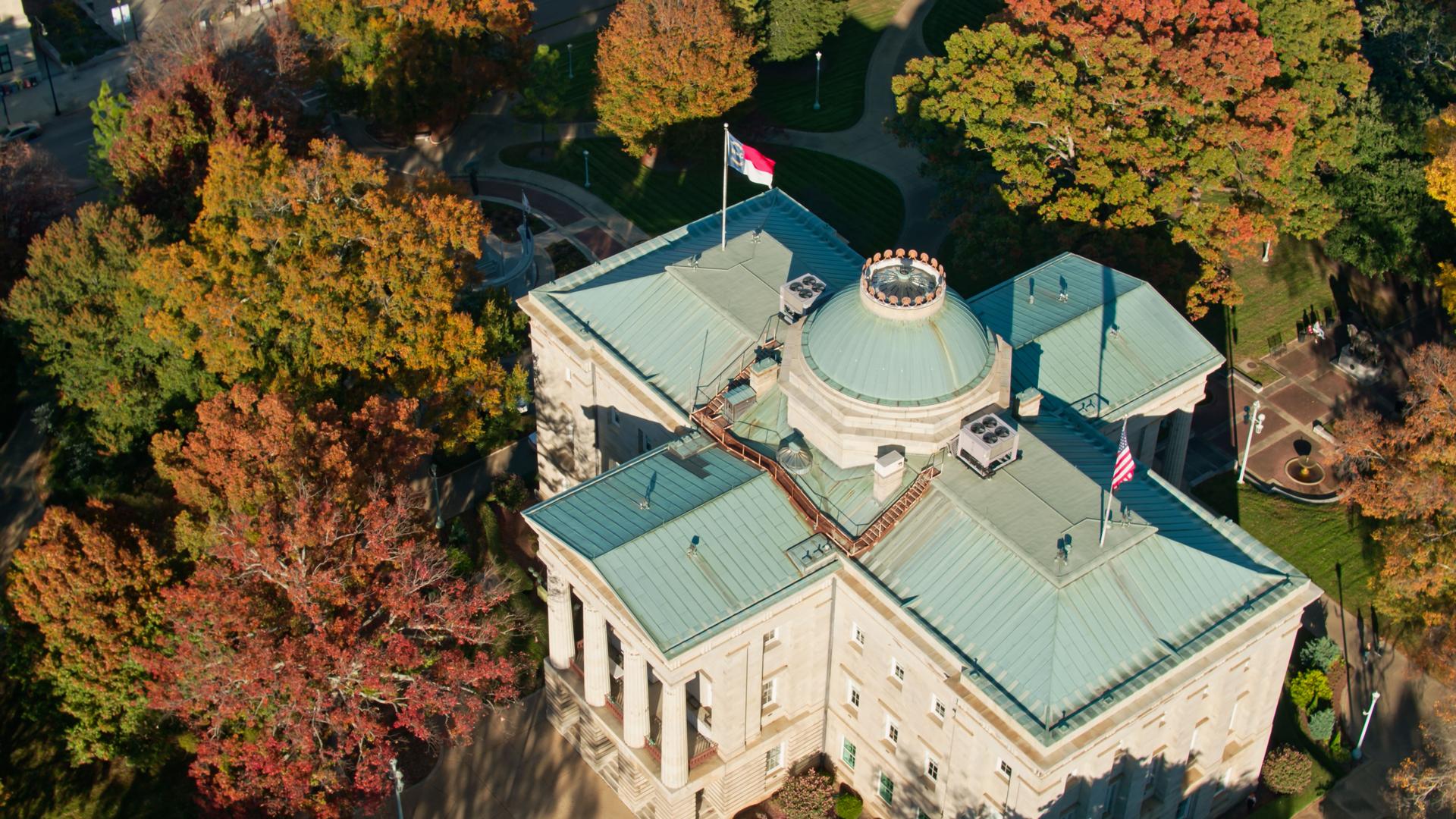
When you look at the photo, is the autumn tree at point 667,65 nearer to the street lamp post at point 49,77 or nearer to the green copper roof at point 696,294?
the green copper roof at point 696,294

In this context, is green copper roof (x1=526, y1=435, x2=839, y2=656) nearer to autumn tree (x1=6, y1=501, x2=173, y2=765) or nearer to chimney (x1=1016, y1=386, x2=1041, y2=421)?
chimney (x1=1016, y1=386, x2=1041, y2=421)

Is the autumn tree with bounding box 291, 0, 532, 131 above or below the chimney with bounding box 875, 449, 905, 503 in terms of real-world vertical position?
above

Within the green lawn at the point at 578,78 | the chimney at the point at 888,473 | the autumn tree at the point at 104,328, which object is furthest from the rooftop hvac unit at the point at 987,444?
the green lawn at the point at 578,78

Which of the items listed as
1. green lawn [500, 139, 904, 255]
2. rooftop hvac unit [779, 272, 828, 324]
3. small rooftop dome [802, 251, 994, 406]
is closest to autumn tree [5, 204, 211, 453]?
rooftop hvac unit [779, 272, 828, 324]

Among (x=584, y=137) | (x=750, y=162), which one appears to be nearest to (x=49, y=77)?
(x=584, y=137)

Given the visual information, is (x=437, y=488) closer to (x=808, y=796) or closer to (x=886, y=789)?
(x=808, y=796)

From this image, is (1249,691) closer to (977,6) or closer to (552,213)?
(552,213)
